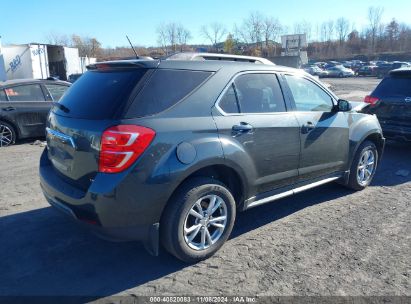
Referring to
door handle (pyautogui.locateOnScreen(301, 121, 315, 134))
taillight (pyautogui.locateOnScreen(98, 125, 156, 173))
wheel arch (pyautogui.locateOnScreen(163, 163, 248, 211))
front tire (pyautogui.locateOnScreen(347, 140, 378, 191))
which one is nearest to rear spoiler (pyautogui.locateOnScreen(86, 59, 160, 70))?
taillight (pyautogui.locateOnScreen(98, 125, 156, 173))

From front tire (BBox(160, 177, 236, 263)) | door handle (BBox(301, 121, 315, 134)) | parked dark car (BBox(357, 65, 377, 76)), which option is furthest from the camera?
Result: parked dark car (BBox(357, 65, 377, 76))

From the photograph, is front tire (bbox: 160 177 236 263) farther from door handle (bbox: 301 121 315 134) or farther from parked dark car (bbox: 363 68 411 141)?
parked dark car (bbox: 363 68 411 141)

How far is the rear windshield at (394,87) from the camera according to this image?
6.99m

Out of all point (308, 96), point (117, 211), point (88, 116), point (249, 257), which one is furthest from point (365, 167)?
point (88, 116)

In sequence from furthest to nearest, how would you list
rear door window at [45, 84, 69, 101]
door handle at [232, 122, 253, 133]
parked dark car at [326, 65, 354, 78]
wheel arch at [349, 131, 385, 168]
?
parked dark car at [326, 65, 354, 78]
rear door window at [45, 84, 69, 101]
wheel arch at [349, 131, 385, 168]
door handle at [232, 122, 253, 133]

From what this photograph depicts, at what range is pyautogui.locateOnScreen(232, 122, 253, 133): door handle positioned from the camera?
136 inches

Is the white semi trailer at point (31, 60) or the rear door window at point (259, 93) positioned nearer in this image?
the rear door window at point (259, 93)

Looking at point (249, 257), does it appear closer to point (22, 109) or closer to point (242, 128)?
point (242, 128)

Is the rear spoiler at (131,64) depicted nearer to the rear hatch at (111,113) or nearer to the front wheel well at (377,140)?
the rear hatch at (111,113)

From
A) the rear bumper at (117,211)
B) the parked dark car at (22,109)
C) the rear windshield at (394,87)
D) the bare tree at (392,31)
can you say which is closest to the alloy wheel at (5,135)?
the parked dark car at (22,109)

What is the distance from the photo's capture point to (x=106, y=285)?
3004mm

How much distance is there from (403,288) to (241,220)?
182cm

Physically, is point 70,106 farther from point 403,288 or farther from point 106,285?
point 403,288

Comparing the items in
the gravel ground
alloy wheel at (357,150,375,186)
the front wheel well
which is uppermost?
the front wheel well
